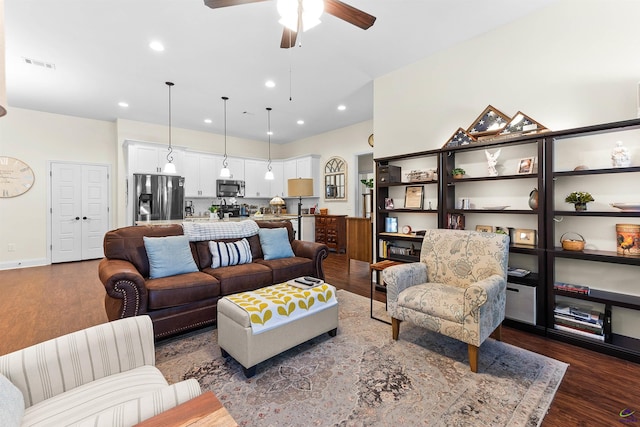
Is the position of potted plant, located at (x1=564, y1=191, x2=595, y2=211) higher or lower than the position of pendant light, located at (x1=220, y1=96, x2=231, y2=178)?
lower

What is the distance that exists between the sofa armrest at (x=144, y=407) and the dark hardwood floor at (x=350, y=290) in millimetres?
1855

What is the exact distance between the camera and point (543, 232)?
2562mm

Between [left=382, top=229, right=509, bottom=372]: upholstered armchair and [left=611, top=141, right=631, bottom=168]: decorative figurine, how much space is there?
102 cm

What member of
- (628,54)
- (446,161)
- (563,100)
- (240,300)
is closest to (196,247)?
(240,300)

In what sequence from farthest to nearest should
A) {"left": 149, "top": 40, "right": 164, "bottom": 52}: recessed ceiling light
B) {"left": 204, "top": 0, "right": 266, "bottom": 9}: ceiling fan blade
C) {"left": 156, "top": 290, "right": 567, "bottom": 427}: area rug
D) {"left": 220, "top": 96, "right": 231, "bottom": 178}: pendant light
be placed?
{"left": 220, "top": 96, "right": 231, "bottom": 178}: pendant light, {"left": 149, "top": 40, "right": 164, "bottom": 52}: recessed ceiling light, {"left": 204, "top": 0, "right": 266, "bottom": 9}: ceiling fan blade, {"left": 156, "top": 290, "right": 567, "bottom": 427}: area rug

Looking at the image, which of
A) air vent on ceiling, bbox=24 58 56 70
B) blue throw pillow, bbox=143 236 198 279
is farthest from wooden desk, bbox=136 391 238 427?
air vent on ceiling, bbox=24 58 56 70

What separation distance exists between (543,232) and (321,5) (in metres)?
2.60

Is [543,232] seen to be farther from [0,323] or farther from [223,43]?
[0,323]

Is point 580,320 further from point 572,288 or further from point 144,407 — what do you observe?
point 144,407

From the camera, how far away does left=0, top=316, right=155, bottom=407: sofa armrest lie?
1111 millimetres

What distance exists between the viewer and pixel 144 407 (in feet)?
3.06

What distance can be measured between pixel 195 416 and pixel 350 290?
3158 mm

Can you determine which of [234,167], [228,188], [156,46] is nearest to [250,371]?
[156,46]

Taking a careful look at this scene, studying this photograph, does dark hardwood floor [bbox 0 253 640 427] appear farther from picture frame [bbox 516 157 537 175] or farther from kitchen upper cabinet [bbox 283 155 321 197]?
kitchen upper cabinet [bbox 283 155 321 197]
